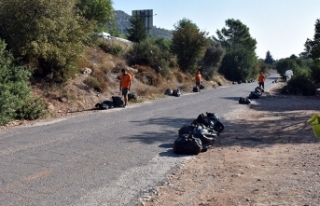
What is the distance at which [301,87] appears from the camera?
36531mm

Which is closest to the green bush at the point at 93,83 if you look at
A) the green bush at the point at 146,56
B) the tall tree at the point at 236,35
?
the green bush at the point at 146,56

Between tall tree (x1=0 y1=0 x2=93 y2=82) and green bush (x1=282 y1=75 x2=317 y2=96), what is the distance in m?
21.9

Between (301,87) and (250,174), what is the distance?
3018 cm

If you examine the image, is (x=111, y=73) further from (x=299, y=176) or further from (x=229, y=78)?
(x=229, y=78)

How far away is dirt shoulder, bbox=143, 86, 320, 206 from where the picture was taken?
660 cm

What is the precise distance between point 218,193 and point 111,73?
75.2 ft

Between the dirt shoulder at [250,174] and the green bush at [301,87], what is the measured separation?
2400 centimetres

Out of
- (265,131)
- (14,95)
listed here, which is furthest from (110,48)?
(265,131)

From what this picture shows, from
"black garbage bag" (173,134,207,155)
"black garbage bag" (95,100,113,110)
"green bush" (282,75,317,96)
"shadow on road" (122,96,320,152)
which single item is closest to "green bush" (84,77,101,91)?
"black garbage bag" (95,100,113,110)

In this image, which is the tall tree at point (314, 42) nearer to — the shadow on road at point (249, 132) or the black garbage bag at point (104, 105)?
the shadow on road at point (249, 132)

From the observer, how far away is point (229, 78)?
73750mm

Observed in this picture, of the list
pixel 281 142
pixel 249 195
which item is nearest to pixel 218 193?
pixel 249 195

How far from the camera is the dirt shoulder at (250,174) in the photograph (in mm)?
6602

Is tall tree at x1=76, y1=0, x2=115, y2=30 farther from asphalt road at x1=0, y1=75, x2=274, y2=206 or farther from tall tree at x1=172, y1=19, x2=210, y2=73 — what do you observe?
asphalt road at x1=0, y1=75, x2=274, y2=206
